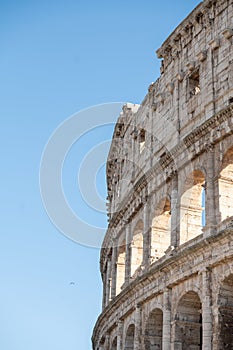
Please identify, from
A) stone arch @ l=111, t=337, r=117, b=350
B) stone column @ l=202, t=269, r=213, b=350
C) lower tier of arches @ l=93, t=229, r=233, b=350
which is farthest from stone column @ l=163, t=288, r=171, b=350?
stone arch @ l=111, t=337, r=117, b=350

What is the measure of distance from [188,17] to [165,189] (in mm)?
6510

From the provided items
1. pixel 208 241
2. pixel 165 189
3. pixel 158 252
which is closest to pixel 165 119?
pixel 165 189

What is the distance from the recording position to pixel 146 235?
2319cm

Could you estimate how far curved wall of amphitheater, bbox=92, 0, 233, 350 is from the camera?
58.9 feet

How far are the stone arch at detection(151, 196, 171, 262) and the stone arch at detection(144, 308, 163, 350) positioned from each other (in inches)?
85.5

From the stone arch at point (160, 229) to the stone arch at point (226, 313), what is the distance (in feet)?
17.4

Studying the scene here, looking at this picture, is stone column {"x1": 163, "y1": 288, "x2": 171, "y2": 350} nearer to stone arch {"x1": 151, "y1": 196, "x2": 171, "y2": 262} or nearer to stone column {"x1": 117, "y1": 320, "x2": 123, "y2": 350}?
stone arch {"x1": 151, "y1": 196, "x2": 171, "y2": 262}

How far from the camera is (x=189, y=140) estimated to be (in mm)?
20844

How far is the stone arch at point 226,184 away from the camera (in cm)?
1892

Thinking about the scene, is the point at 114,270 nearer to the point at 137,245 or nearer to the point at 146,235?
the point at 137,245

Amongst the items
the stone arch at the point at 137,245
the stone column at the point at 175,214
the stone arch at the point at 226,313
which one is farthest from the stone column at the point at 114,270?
the stone arch at the point at 226,313

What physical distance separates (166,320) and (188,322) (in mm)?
681

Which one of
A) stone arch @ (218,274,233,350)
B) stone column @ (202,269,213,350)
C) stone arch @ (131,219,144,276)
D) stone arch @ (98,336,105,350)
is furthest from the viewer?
stone arch @ (98,336,105,350)

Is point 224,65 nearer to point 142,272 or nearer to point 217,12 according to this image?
point 217,12
